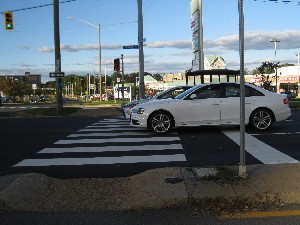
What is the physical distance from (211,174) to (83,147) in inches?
177

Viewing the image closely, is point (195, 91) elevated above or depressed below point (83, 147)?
above

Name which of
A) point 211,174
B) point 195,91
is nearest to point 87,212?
point 211,174

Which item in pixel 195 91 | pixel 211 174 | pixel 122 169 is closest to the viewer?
pixel 211 174

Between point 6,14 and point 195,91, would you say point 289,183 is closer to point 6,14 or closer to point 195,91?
point 195,91

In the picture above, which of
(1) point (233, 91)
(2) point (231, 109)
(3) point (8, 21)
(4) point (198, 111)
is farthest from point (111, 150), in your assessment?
(3) point (8, 21)

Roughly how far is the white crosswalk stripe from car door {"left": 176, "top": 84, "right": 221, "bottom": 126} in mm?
581

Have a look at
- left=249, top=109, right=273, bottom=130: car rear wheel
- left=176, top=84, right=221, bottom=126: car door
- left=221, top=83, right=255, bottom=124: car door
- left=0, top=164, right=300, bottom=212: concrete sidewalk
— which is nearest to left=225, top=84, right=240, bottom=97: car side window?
left=221, top=83, right=255, bottom=124: car door

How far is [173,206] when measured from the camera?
16.5 ft

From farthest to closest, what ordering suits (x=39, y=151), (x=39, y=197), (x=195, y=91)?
(x=195, y=91) < (x=39, y=151) < (x=39, y=197)

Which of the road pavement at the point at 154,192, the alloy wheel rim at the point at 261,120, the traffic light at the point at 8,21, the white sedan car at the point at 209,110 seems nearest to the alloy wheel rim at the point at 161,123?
the white sedan car at the point at 209,110

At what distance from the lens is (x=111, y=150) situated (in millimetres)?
9164

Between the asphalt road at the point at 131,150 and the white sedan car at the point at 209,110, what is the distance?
1.06 ft

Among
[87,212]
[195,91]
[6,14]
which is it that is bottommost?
[87,212]

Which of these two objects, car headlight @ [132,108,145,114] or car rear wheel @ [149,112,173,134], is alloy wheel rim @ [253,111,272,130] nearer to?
car rear wheel @ [149,112,173,134]
